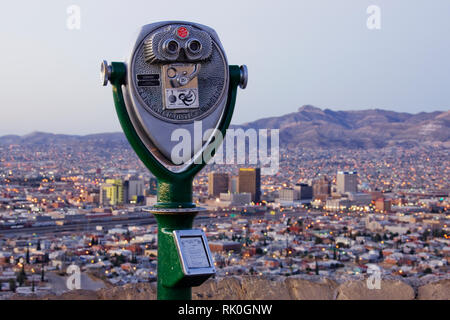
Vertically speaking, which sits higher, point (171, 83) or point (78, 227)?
point (171, 83)

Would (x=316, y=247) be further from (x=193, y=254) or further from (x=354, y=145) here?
(x=354, y=145)

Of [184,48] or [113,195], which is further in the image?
[113,195]

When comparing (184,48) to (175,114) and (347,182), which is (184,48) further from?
(347,182)

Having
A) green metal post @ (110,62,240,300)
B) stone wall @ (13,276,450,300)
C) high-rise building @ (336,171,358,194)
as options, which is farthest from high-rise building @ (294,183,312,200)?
green metal post @ (110,62,240,300)

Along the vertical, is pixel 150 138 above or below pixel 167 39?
below

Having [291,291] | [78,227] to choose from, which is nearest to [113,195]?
[78,227]

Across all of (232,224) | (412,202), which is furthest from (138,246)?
(412,202)

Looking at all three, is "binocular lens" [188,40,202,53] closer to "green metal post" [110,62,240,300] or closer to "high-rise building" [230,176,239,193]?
"green metal post" [110,62,240,300]
